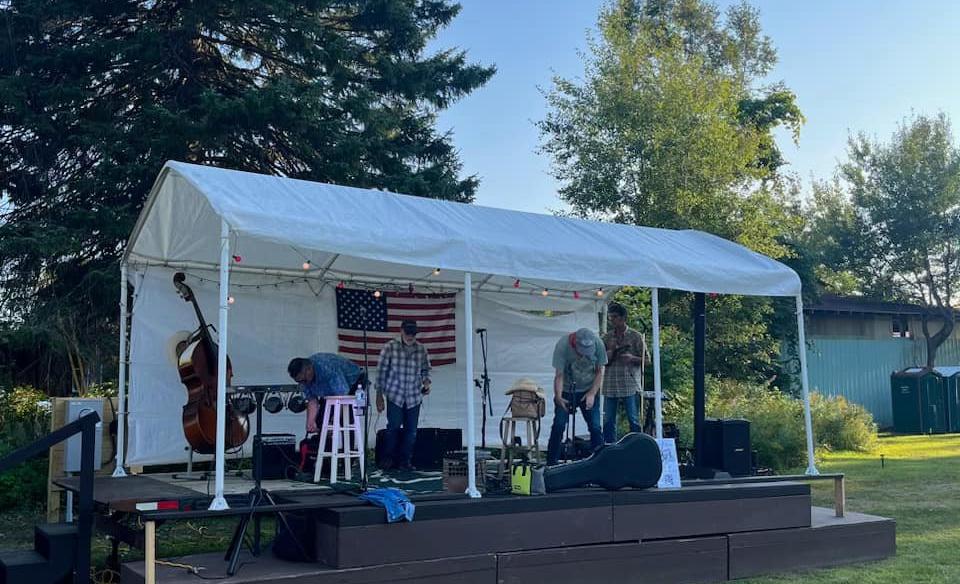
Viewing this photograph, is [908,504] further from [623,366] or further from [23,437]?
[23,437]

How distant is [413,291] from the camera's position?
1026 cm

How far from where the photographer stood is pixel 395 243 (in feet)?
19.4

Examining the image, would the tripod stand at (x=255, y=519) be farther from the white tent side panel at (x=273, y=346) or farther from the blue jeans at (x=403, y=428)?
the white tent side panel at (x=273, y=346)

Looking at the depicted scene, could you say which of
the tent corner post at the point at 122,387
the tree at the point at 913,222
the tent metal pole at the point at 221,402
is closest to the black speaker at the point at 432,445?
the tent corner post at the point at 122,387

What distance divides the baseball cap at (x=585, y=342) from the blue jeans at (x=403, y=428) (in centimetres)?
171

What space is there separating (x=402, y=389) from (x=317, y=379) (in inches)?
41.1

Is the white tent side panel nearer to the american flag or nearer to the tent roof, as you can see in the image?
the american flag

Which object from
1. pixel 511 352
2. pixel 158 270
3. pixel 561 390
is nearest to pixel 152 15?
pixel 158 270

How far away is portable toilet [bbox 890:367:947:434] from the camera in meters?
21.0

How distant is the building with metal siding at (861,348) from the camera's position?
73.2 ft

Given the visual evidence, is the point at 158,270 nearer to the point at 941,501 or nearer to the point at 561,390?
the point at 561,390

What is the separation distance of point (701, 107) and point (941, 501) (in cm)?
1102

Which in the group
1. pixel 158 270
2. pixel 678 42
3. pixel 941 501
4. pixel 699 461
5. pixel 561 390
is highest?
pixel 678 42

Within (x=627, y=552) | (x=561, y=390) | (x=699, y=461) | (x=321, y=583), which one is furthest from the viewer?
(x=699, y=461)
